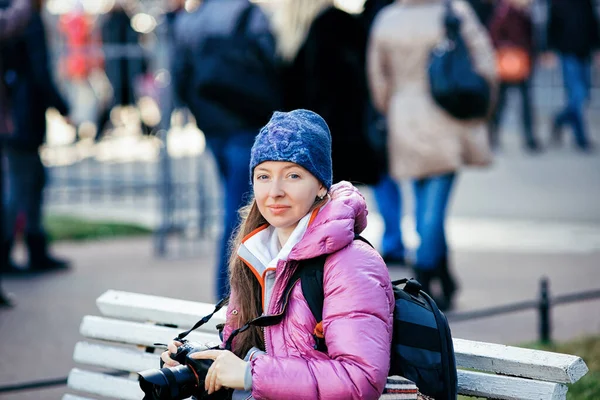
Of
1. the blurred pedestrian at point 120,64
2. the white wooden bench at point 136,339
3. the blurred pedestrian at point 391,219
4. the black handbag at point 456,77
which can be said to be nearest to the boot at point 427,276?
the black handbag at point 456,77

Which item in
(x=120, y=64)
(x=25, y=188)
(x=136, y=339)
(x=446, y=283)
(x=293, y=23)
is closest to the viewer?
(x=136, y=339)

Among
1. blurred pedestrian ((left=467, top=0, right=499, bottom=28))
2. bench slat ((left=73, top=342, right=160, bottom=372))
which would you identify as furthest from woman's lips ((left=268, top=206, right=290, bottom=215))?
blurred pedestrian ((left=467, top=0, right=499, bottom=28))

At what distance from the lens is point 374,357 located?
282 centimetres

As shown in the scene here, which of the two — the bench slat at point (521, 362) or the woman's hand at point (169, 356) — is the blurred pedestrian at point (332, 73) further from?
the woman's hand at point (169, 356)

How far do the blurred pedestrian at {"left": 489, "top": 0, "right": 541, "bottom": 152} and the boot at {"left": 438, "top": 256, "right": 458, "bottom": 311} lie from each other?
336 inches

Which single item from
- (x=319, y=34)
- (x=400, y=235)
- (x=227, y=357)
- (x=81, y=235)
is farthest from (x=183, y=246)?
(x=227, y=357)

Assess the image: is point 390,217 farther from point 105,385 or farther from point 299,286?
point 299,286

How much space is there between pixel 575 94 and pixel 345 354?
13.1 metres

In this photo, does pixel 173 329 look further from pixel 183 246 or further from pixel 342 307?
pixel 183 246

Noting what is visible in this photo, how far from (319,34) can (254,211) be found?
3.27 m

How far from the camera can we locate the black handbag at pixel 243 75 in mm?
6406

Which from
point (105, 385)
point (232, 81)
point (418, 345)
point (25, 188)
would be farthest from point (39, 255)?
point (418, 345)

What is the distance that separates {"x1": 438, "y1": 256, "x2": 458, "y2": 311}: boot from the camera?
7016 mm

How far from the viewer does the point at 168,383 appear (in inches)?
117
